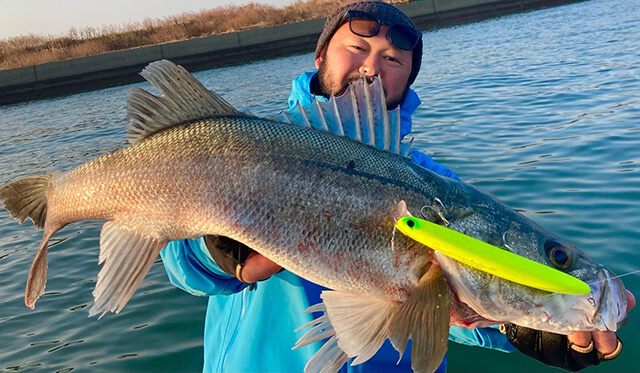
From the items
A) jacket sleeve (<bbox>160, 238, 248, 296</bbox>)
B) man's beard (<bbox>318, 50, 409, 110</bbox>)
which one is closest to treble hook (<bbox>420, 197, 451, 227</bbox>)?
jacket sleeve (<bbox>160, 238, 248, 296</bbox>)

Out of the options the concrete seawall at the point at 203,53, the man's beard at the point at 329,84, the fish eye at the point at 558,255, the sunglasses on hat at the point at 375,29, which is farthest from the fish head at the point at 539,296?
the concrete seawall at the point at 203,53

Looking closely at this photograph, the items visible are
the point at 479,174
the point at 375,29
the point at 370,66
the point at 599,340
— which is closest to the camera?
the point at 599,340

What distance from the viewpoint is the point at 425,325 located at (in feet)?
5.89

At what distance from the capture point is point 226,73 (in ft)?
86.1

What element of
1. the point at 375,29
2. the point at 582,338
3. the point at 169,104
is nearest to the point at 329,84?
the point at 375,29

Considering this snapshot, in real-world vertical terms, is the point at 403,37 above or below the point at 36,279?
above

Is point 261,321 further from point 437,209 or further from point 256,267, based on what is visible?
point 437,209

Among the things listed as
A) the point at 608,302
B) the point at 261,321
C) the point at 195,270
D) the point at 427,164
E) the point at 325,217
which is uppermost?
the point at 325,217

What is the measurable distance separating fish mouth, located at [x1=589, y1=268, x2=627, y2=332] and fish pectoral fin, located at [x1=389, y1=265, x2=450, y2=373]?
0.55m

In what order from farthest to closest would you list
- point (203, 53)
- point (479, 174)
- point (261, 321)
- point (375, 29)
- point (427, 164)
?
1. point (203, 53)
2. point (479, 174)
3. point (375, 29)
4. point (427, 164)
5. point (261, 321)

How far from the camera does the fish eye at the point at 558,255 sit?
1903 millimetres

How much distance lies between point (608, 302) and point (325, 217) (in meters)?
1.09

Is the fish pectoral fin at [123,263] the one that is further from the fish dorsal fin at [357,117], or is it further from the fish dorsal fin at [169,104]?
the fish dorsal fin at [357,117]

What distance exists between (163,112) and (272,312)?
1.09 metres
